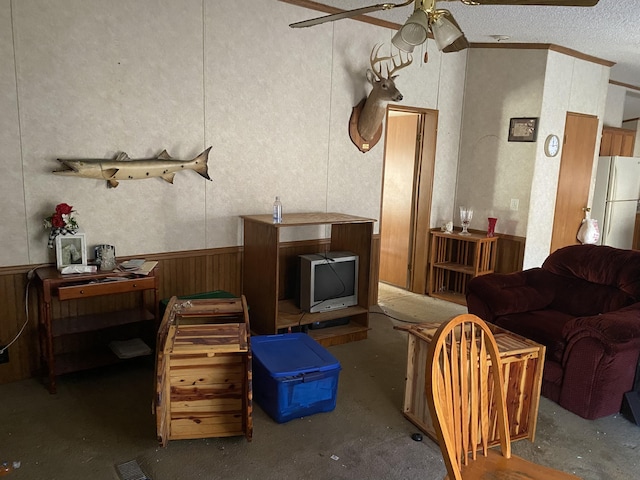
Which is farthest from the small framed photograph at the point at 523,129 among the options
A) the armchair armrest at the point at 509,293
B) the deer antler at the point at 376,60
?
the armchair armrest at the point at 509,293

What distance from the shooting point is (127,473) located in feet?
7.45

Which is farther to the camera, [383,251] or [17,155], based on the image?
[383,251]

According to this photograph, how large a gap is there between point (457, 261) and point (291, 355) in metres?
3.01

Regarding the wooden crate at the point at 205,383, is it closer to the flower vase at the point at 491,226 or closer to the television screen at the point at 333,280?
the television screen at the point at 333,280

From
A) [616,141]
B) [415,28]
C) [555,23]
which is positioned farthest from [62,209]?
[616,141]

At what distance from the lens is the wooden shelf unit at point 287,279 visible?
11.6 feet

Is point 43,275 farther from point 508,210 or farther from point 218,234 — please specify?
point 508,210

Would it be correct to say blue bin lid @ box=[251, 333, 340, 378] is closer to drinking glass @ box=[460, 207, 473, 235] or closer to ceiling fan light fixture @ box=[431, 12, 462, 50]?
ceiling fan light fixture @ box=[431, 12, 462, 50]

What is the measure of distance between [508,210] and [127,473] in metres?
4.23

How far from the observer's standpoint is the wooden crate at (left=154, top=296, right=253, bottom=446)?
2.43 m

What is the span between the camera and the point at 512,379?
255 cm

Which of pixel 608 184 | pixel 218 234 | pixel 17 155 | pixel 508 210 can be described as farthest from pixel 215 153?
pixel 608 184

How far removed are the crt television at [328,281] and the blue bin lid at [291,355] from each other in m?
0.68

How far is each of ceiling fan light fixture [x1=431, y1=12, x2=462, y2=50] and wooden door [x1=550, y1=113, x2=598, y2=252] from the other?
3.42 meters
